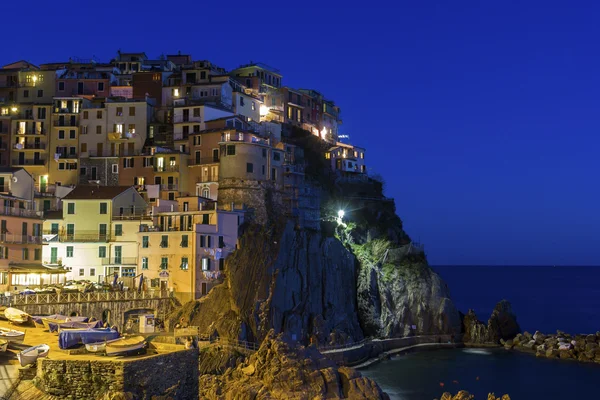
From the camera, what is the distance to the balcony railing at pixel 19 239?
55.0m

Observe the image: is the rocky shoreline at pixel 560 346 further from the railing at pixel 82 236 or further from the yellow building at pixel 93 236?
the railing at pixel 82 236

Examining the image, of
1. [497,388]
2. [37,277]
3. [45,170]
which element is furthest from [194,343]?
[45,170]

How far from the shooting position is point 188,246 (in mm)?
62031

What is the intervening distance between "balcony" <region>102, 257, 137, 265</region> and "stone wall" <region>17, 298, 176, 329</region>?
21.9 feet

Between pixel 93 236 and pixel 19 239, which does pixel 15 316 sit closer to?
pixel 19 239

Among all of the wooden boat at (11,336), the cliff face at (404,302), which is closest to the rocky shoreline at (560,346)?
the cliff face at (404,302)

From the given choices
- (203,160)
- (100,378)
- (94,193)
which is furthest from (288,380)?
(203,160)

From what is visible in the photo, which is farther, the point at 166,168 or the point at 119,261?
the point at 166,168

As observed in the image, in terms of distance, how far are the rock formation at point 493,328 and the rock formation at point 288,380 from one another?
4427cm

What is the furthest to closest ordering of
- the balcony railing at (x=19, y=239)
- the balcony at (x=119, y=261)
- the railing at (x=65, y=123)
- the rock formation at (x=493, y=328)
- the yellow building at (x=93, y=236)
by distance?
the rock formation at (x=493, y=328)
the railing at (x=65, y=123)
the yellow building at (x=93, y=236)
the balcony at (x=119, y=261)
the balcony railing at (x=19, y=239)

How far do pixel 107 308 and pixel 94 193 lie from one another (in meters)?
18.1

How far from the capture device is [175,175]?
74438 millimetres

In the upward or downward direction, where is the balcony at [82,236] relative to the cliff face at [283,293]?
upward

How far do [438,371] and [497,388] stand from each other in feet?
22.7
